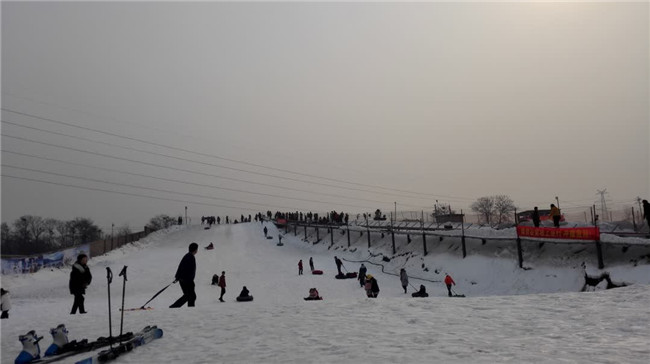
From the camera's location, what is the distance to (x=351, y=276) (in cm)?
3341

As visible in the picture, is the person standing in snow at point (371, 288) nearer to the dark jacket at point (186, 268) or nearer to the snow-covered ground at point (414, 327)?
the snow-covered ground at point (414, 327)

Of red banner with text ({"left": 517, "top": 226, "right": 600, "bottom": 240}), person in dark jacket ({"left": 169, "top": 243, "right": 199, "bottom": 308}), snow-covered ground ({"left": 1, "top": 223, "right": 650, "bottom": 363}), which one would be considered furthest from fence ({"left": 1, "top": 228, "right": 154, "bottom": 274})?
red banner with text ({"left": 517, "top": 226, "right": 600, "bottom": 240})

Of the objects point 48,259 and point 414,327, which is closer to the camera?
point 414,327

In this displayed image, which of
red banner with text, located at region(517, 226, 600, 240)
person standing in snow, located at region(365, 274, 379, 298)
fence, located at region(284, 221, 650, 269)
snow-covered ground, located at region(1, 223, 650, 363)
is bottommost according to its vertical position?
person standing in snow, located at region(365, 274, 379, 298)

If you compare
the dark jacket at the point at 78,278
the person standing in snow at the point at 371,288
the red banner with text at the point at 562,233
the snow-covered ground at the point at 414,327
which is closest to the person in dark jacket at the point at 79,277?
the dark jacket at the point at 78,278

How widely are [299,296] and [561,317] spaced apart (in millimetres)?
19872

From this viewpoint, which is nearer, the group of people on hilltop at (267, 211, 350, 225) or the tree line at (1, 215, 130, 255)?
the group of people on hilltop at (267, 211, 350, 225)

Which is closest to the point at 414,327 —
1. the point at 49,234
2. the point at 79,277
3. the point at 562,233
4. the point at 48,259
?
the point at 79,277

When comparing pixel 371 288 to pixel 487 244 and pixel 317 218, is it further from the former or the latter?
pixel 317 218

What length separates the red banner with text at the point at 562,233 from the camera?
73.4 feet

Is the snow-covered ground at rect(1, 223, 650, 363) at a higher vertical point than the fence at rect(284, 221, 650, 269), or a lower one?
lower

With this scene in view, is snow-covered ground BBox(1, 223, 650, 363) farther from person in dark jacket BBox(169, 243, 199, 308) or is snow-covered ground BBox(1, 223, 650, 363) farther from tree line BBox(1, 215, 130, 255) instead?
tree line BBox(1, 215, 130, 255)

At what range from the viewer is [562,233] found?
80.0 ft

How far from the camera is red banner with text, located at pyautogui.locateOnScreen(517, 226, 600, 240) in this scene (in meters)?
22.4
